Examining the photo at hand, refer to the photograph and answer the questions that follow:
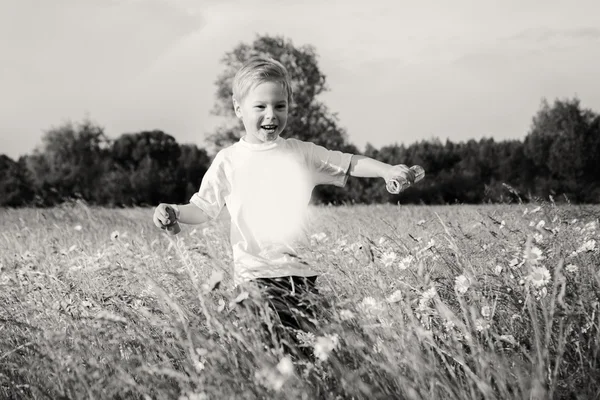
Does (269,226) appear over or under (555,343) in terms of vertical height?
over

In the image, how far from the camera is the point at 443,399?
184 cm

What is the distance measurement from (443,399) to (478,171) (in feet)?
126

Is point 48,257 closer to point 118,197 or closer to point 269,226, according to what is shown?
point 269,226

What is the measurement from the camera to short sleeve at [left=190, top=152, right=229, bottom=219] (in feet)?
9.92

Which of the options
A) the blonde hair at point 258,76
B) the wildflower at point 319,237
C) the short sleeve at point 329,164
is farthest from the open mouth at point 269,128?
the wildflower at point 319,237

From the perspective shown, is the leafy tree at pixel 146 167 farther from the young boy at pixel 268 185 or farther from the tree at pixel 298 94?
the young boy at pixel 268 185

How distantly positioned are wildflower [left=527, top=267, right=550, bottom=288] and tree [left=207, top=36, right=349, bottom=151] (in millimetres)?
26892

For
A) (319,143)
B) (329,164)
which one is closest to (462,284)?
(329,164)

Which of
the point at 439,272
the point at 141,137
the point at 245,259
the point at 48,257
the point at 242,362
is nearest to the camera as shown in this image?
the point at 242,362

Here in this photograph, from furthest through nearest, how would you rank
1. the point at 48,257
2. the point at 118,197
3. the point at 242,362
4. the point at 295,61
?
1. the point at 118,197
2. the point at 295,61
3. the point at 48,257
4. the point at 242,362

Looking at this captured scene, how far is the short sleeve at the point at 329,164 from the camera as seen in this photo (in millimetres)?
3020

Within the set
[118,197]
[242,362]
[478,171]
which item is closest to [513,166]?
[478,171]

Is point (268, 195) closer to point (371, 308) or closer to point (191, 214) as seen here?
point (191, 214)

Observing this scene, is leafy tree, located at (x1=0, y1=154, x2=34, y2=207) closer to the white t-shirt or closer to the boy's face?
the white t-shirt
